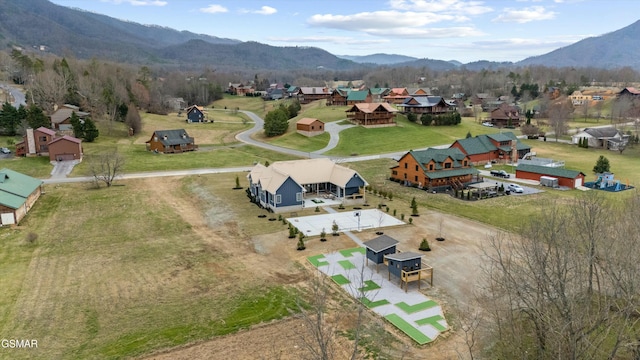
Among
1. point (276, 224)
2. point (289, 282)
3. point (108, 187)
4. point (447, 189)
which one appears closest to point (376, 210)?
point (276, 224)

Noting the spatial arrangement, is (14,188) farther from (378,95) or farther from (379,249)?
(378,95)

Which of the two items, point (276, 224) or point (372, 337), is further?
point (276, 224)

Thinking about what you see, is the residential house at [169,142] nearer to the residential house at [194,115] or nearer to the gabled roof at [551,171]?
the residential house at [194,115]

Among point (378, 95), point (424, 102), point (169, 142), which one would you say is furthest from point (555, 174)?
point (378, 95)

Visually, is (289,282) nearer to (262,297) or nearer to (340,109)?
(262,297)

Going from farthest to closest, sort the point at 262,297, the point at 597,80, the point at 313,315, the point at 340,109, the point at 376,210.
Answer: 1. the point at 597,80
2. the point at 340,109
3. the point at 376,210
4. the point at 262,297
5. the point at 313,315

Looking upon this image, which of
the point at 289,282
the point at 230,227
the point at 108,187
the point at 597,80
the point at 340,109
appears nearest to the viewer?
the point at 289,282

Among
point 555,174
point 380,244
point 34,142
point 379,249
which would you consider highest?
point 34,142
